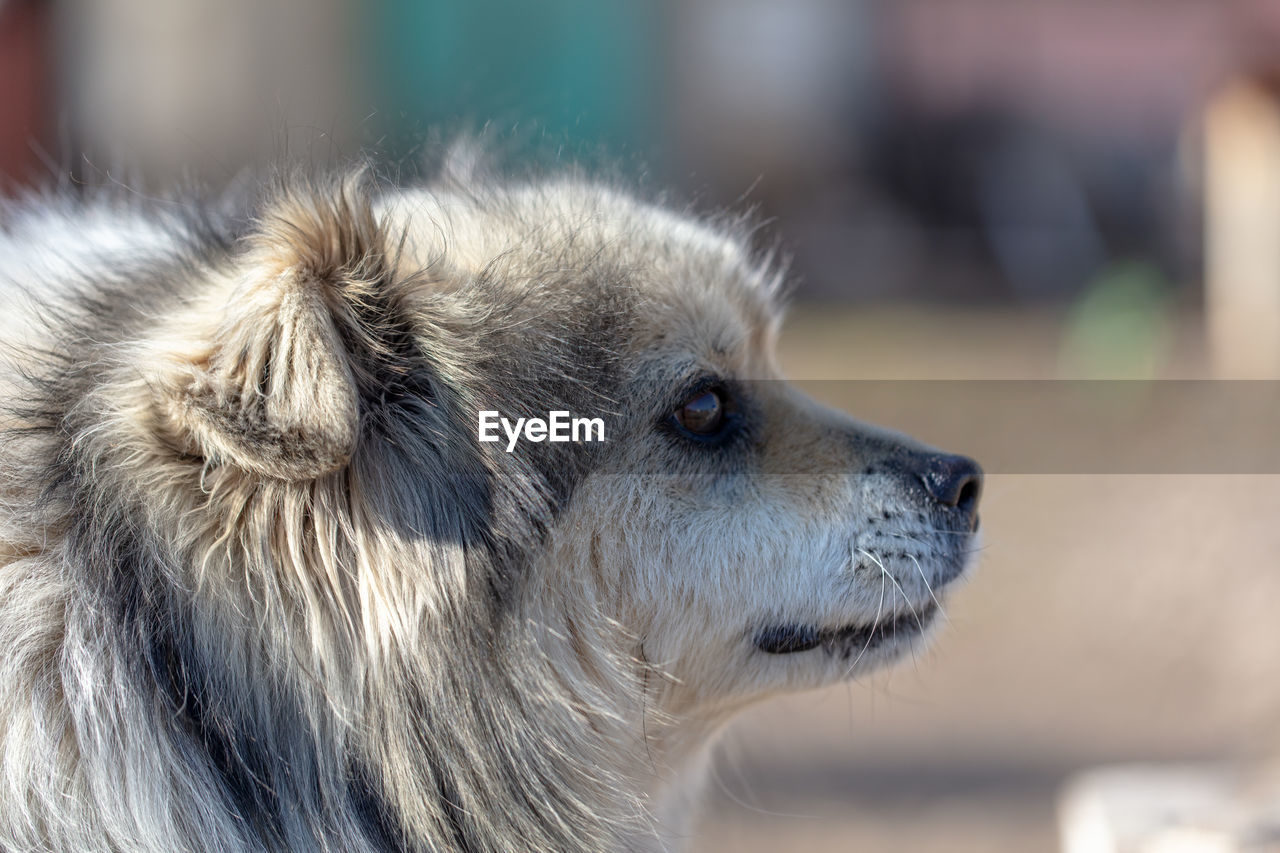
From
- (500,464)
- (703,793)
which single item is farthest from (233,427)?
(703,793)

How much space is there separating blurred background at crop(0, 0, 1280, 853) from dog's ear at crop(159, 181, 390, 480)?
4360mm

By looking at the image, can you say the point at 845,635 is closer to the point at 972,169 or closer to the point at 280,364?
the point at 280,364

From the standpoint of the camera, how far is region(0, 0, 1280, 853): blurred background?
6.39 metres

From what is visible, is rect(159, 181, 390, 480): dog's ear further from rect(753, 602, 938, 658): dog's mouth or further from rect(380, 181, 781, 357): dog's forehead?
rect(753, 602, 938, 658): dog's mouth

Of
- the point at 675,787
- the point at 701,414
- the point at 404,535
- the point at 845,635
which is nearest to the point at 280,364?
the point at 404,535

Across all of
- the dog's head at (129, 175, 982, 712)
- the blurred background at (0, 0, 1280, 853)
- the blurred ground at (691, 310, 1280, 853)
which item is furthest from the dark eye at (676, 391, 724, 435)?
the blurred background at (0, 0, 1280, 853)

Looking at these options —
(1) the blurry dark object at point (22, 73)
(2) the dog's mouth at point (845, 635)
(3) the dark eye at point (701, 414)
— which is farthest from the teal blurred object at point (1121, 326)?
(1) the blurry dark object at point (22, 73)

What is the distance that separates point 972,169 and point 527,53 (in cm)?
458

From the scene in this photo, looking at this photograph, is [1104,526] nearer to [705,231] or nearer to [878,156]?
[705,231]

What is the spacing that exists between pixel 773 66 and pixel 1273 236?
16.7 feet

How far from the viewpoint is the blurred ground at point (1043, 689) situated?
4.75m

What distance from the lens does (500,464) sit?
211 centimetres

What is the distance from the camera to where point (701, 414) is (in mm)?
2408

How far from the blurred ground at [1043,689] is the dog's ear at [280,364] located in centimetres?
194
